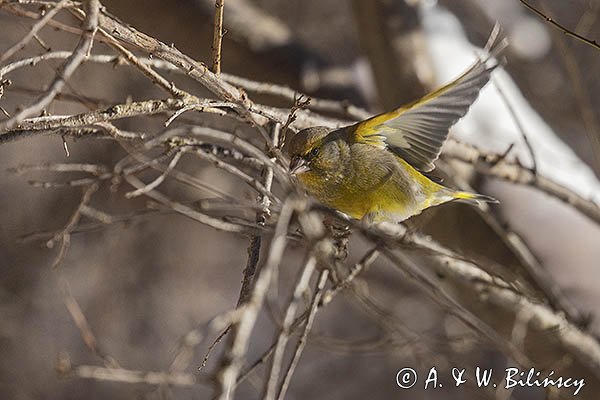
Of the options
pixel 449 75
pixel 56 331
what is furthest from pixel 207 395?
pixel 449 75

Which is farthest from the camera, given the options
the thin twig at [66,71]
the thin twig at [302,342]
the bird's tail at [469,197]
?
the bird's tail at [469,197]

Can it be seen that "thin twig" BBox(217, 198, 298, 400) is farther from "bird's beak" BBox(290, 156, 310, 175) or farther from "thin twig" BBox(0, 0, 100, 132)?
"bird's beak" BBox(290, 156, 310, 175)

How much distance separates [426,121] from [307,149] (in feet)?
1.02

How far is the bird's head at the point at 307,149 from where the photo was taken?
202cm

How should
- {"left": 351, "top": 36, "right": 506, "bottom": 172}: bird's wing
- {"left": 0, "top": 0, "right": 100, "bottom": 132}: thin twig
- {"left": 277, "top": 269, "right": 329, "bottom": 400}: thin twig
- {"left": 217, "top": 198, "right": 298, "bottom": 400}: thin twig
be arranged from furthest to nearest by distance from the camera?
{"left": 351, "top": 36, "right": 506, "bottom": 172}: bird's wing, {"left": 277, "top": 269, "right": 329, "bottom": 400}: thin twig, {"left": 0, "top": 0, "right": 100, "bottom": 132}: thin twig, {"left": 217, "top": 198, "right": 298, "bottom": 400}: thin twig

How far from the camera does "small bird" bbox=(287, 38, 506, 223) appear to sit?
2.04 meters

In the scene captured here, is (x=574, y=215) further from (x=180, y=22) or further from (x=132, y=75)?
(x=132, y=75)

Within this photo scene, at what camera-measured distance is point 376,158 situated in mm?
2166

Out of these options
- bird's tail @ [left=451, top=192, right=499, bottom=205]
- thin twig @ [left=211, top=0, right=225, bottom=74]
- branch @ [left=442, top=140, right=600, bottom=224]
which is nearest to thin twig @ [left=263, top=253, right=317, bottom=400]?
thin twig @ [left=211, top=0, right=225, bottom=74]

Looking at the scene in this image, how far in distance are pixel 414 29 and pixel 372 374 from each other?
2.89m

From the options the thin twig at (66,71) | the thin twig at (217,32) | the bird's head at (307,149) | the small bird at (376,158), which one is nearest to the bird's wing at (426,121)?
the small bird at (376,158)

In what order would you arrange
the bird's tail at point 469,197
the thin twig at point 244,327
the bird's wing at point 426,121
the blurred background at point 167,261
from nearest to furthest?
1. the thin twig at point 244,327
2. the bird's wing at point 426,121
3. the bird's tail at point 469,197
4. the blurred background at point 167,261

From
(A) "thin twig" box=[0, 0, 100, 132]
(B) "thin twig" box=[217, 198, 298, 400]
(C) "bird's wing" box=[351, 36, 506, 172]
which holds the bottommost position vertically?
(B) "thin twig" box=[217, 198, 298, 400]

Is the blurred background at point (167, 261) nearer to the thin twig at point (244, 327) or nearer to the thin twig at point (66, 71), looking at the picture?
the thin twig at point (66, 71)
